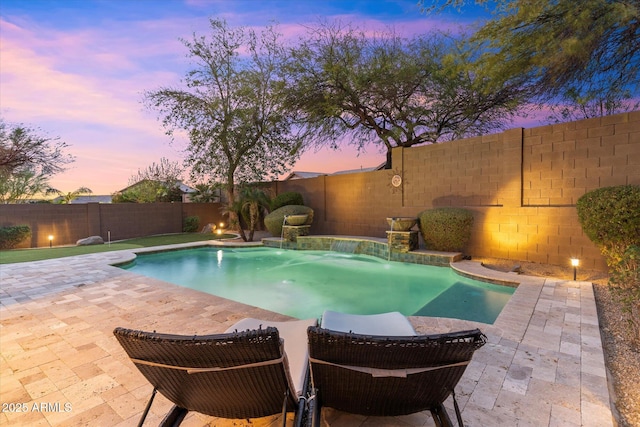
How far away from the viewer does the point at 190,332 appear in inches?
133

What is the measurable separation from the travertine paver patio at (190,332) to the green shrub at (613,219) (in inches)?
35.3

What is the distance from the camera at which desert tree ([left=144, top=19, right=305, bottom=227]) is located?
12.3m

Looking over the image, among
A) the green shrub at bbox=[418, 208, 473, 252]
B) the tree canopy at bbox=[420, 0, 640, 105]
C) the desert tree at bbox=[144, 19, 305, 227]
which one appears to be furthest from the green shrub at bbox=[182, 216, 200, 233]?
the tree canopy at bbox=[420, 0, 640, 105]

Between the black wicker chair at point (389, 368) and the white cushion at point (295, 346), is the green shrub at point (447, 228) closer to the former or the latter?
the white cushion at point (295, 346)

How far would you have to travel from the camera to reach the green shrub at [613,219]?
194 inches

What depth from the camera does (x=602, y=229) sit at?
207 inches

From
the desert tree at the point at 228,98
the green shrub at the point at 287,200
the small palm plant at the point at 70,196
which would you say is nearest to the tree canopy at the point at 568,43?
the desert tree at the point at 228,98

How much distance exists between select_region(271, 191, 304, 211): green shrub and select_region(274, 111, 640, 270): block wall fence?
4260 millimetres

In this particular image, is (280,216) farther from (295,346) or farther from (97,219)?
(295,346)

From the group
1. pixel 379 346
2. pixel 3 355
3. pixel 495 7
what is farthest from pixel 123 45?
pixel 379 346

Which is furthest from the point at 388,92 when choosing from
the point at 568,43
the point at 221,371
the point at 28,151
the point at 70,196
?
the point at 70,196

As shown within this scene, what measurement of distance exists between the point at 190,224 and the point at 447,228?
12.4m

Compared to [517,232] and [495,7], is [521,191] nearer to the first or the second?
[517,232]

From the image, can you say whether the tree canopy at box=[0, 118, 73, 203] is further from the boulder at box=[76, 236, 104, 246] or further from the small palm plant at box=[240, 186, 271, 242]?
the small palm plant at box=[240, 186, 271, 242]
